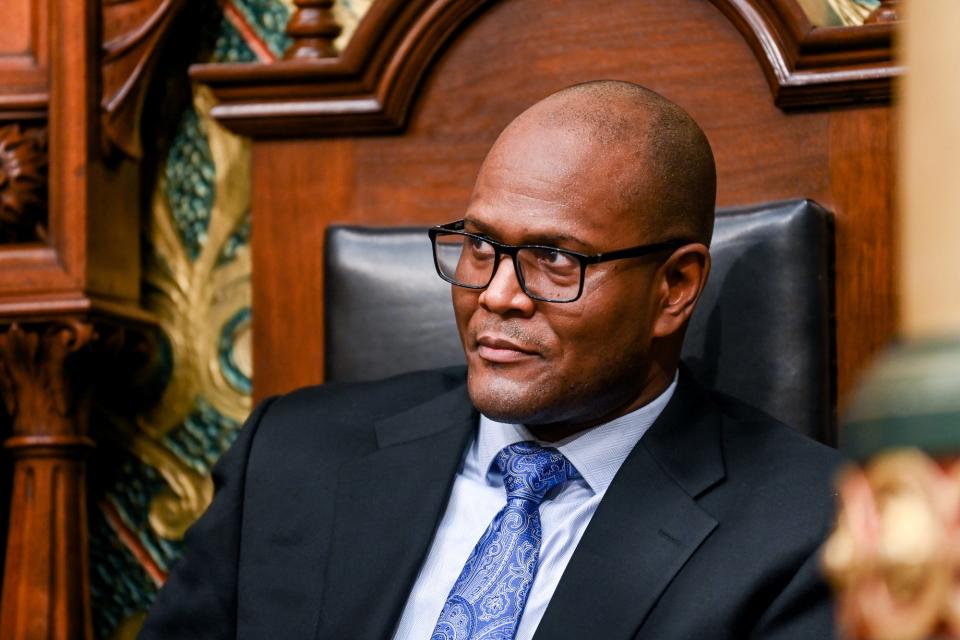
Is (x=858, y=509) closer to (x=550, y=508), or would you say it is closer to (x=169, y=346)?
(x=550, y=508)

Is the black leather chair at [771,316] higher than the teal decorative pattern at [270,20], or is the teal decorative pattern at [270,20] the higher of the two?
the teal decorative pattern at [270,20]

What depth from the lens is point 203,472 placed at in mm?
2377

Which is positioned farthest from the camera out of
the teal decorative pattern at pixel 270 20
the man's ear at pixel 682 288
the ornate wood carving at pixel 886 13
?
the teal decorative pattern at pixel 270 20

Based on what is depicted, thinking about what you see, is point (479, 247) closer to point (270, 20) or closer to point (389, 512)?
point (389, 512)

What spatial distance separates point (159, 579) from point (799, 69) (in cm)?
132

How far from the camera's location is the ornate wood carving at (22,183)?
7.11ft

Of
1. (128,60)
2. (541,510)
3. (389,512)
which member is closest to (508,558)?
(541,510)

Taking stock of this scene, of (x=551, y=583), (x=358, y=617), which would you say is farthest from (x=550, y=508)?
(x=358, y=617)

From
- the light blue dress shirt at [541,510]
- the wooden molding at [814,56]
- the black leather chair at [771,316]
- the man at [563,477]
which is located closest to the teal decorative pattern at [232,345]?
the man at [563,477]

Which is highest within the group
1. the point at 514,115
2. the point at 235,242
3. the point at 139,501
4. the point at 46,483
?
the point at 514,115

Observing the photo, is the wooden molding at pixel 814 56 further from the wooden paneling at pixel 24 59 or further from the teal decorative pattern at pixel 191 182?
the wooden paneling at pixel 24 59

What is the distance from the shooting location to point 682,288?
5.75 ft

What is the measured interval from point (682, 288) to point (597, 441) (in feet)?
0.72

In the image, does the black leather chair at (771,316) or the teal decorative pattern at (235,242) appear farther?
the teal decorative pattern at (235,242)
